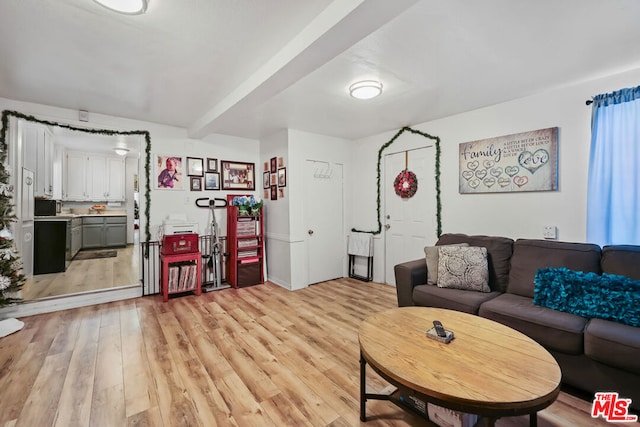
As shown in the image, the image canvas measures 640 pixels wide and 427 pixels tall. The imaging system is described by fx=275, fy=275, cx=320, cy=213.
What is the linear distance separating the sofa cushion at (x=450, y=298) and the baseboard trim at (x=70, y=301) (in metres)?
3.66

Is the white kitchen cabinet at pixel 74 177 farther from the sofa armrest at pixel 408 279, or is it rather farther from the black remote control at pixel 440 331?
the black remote control at pixel 440 331

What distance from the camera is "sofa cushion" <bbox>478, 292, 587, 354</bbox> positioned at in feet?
5.86

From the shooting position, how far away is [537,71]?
7.80ft

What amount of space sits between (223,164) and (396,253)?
3095mm

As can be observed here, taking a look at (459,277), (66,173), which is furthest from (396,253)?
(66,173)

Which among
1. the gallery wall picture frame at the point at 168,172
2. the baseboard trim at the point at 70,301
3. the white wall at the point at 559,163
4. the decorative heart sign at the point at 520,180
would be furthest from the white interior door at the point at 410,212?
the baseboard trim at the point at 70,301

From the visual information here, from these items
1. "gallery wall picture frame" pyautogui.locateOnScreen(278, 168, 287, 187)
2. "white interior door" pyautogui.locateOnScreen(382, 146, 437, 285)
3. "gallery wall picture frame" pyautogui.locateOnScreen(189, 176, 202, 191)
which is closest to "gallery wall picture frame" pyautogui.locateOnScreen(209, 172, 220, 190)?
"gallery wall picture frame" pyautogui.locateOnScreen(189, 176, 202, 191)

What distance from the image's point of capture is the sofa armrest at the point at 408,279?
2768mm

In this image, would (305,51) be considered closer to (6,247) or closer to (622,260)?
(622,260)

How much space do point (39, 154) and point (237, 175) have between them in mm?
3349

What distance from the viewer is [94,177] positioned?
707 cm

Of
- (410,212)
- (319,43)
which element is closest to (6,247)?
(319,43)

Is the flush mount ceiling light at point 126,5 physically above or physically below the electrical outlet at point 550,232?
above

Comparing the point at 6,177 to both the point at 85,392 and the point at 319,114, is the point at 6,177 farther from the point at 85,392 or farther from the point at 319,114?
the point at 319,114
